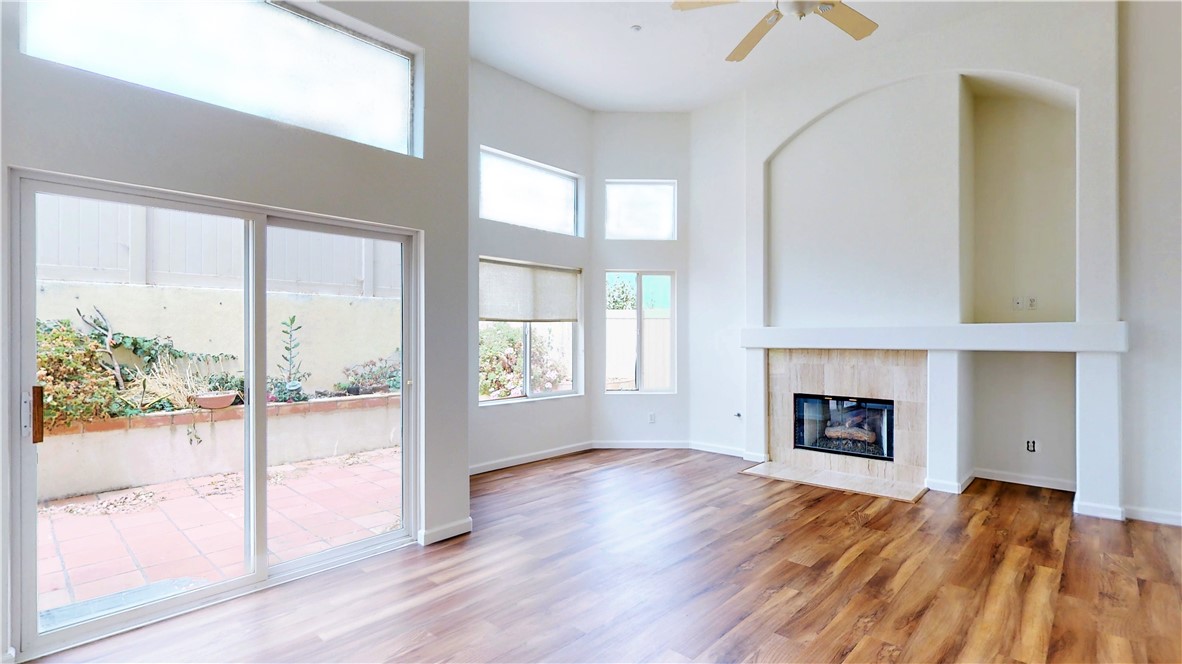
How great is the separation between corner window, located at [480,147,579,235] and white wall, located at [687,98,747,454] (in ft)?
4.75

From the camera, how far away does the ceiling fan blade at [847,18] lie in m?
2.96

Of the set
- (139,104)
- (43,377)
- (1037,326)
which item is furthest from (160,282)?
(1037,326)

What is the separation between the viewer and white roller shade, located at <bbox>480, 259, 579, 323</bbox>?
17.2 ft

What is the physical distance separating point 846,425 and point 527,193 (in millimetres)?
3886

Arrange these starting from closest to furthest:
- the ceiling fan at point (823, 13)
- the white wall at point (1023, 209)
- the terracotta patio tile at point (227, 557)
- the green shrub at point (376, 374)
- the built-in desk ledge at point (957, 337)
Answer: the terracotta patio tile at point (227, 557) < the ceiling fan at point (823, 13) < the green shrub at point (376, 374) < the built-in desk ledge at point (957, 337) < the white wall at point (1023, 209)

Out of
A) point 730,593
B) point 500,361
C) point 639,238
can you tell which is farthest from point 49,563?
point 639,238

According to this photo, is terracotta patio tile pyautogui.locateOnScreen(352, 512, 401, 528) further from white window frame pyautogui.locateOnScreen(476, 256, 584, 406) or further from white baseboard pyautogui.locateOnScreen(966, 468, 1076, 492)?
white baseboard pyautogui.locateOnScreen(966, 468, 1076, 492)

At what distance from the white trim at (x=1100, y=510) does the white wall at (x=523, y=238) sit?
4.23 meters

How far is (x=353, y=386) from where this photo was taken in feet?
10.5

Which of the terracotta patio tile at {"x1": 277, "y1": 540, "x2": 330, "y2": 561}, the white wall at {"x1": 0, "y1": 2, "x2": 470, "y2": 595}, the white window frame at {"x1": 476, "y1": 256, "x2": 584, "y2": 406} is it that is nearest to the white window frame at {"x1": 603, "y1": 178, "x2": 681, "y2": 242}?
the white window frame at {"x1": 476, "y1": 256, "x2": 584, "y2": 406}

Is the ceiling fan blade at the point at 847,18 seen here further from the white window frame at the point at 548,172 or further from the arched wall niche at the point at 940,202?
the white window frame at the point at 548,172

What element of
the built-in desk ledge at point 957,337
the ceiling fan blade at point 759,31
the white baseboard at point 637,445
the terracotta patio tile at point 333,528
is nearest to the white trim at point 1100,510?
the built-in desk ledge at point 957,337

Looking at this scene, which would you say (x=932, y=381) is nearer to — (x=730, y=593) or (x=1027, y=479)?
(x=1027, y=479)

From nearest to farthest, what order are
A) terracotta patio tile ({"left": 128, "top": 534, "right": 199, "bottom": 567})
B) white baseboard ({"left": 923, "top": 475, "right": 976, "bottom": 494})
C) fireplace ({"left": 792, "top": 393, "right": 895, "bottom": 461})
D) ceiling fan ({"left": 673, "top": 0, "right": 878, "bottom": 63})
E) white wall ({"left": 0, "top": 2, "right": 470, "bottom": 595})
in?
white wall ({"left": 0, "top": 2, "right": 470, "bottom": 595})
terracotta patio tile ({"left": 128, "top": 534, "right": 199, "bottom": 567})
ceiling fan ({"left": 673, "top": 0, "right": 878, "bottom": 63})
white baseboard ({"left": 923, "top": 475, "right": 976, "bottom": 494})
fireplace ({"left": 792, "top": 393, "right": 895, "bottom": 461})
